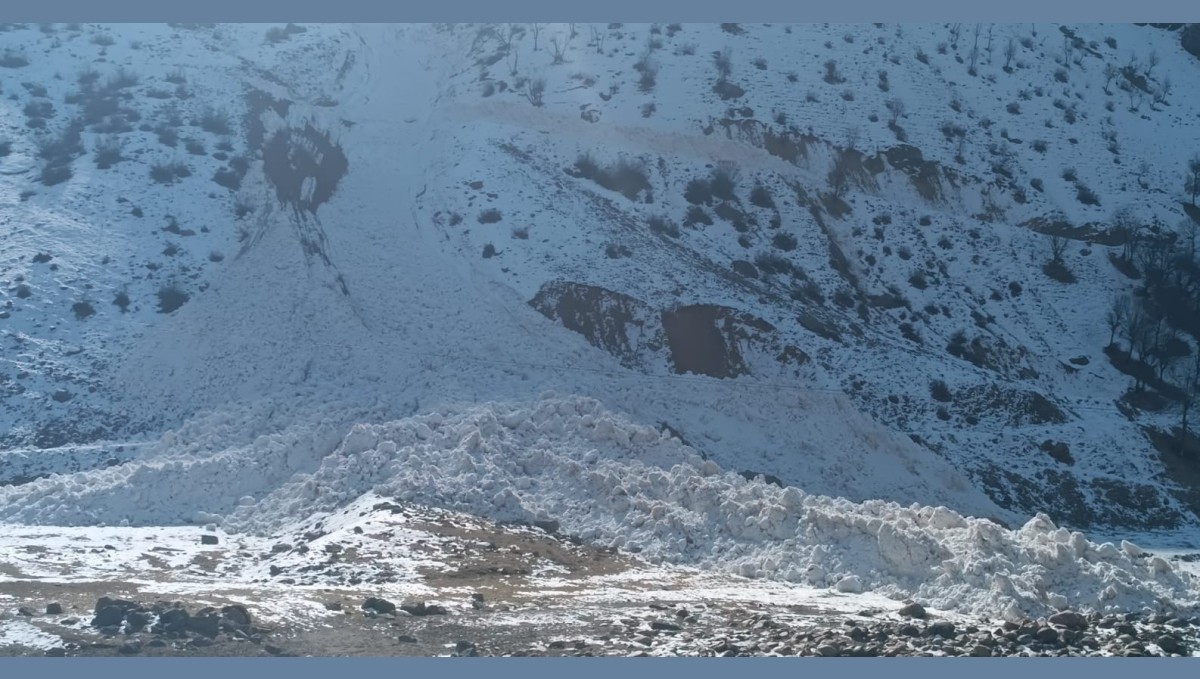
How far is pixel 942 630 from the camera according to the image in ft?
52.3

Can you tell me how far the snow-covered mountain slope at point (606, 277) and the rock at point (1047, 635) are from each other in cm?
120

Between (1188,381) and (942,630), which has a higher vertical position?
(942,630)

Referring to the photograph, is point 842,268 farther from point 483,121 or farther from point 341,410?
point 341,410

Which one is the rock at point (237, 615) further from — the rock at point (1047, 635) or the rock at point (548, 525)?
the rock at point (1047, 635)

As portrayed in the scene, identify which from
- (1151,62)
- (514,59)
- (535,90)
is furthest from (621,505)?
(1151,62)

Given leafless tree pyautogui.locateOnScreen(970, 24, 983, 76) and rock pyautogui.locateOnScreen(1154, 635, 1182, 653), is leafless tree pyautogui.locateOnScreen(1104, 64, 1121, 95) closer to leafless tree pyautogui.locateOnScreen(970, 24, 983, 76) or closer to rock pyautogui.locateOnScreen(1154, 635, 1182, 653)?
leafless tree pyautogui.locateOnScreen(970, 24, 983, 76)

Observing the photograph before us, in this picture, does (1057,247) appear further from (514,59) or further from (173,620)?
(173,620)

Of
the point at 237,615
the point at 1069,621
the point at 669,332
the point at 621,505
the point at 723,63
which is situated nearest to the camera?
the point at 237,615

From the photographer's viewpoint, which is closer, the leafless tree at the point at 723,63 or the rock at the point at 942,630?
the rock at the point at 942,630

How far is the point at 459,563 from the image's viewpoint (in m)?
18.8

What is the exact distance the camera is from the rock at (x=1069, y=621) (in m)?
16.5

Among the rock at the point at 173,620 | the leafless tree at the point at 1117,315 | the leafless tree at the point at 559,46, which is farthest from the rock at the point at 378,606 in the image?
the leafless tree at the point at 559,46

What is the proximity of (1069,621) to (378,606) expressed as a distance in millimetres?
7831

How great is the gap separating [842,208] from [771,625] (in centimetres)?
1770
